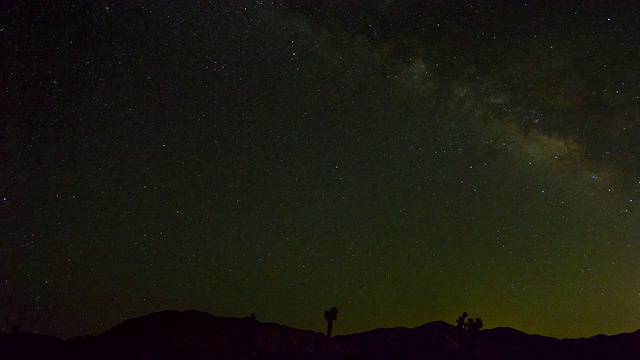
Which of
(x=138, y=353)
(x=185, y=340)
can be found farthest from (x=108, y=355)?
(x=185, y=340)

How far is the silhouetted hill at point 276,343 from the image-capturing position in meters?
51.3

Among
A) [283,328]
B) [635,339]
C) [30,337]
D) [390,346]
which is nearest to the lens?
[30,337]

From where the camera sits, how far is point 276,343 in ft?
197

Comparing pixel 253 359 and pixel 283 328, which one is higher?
pixel 283 328

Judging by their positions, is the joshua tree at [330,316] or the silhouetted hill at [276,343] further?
the silhouetted hill at [276,343]

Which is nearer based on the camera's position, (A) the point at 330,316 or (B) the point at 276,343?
(A) the point at 330,316

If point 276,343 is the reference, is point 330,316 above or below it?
above

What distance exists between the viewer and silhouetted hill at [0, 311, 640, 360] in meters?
51.3

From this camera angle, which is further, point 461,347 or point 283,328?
point 461,347

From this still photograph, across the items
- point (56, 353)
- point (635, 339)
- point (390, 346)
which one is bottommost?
point (56, 353)

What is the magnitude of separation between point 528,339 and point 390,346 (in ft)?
80.1

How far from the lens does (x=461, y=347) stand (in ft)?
235

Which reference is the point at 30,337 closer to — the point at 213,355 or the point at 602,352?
the point at 213,355

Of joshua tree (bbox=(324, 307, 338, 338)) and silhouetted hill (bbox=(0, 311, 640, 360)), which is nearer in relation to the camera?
joshua tree (bbox=(324, 307, 338, 338))
